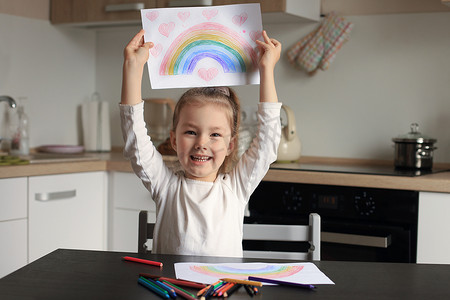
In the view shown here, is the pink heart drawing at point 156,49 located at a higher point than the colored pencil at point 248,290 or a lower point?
higher

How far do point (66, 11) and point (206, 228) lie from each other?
2.04m

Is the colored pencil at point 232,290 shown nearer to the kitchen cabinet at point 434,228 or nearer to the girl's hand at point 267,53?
the girl's hand at point 267,53

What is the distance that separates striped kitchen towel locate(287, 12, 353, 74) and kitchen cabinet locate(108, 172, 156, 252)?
3.04 feet

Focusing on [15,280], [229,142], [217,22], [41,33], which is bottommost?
[15,280]

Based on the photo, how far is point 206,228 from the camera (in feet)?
4.34

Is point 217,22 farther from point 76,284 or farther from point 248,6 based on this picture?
point 76,284

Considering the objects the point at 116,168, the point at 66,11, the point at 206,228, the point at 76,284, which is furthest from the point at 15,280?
the point at 66,11

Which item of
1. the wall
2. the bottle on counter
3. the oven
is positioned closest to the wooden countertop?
the oven

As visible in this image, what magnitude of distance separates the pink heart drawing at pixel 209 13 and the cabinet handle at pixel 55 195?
131 centimetres

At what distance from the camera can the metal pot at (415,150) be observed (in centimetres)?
236

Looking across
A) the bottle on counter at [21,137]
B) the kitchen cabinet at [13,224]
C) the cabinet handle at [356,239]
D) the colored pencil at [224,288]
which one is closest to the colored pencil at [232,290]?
the colored pencil at [224,288]

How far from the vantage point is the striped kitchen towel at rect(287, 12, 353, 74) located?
106 inches

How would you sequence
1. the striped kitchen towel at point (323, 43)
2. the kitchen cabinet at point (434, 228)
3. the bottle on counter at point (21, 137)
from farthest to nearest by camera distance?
the bottle on counter at point (21, 137)
the striped kitchen towel at point (323, 43)
the kitchen cabinet at point (434, 228)

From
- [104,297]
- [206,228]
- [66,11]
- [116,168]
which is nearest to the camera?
[104,297]
